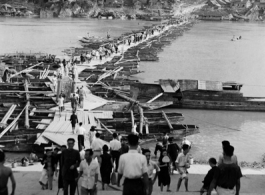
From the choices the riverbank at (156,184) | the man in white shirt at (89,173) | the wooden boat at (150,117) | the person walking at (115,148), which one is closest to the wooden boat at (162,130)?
the wooden boat at (150,117)

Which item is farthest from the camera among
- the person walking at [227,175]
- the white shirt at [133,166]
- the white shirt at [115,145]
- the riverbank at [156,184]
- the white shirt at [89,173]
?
the white shirt at [115,145]

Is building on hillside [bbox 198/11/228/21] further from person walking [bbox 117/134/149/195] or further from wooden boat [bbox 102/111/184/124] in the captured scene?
person walking [bbox 117/134/149/195]

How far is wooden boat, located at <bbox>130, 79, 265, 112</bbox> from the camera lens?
75.9ft

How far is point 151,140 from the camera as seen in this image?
53.0 ft

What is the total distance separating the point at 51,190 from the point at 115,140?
2.14 metres

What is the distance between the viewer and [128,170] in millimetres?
6031

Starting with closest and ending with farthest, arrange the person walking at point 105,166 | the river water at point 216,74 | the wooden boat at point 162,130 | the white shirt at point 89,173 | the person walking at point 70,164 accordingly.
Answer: the white shirt at point 89,173 → the person walking at point 70,164 → the person walking at point 105,166 → the wooden boat at point 162,130 → the river water at point 216,74

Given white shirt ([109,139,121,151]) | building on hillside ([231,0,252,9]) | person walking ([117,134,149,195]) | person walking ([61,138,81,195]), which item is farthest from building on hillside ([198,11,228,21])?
person walking ([117,134,149,195])

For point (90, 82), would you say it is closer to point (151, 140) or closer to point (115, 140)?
point (151, 140)

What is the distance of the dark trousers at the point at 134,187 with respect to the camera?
239 inches

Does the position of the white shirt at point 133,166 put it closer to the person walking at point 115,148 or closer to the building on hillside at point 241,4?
the person walking at point 115,148

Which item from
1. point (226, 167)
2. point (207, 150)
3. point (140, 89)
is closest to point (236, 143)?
point (207, 150)

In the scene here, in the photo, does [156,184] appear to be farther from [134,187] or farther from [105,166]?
[134,187]

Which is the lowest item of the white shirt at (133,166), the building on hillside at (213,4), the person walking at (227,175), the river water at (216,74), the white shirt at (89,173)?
the river water at (216,74)
